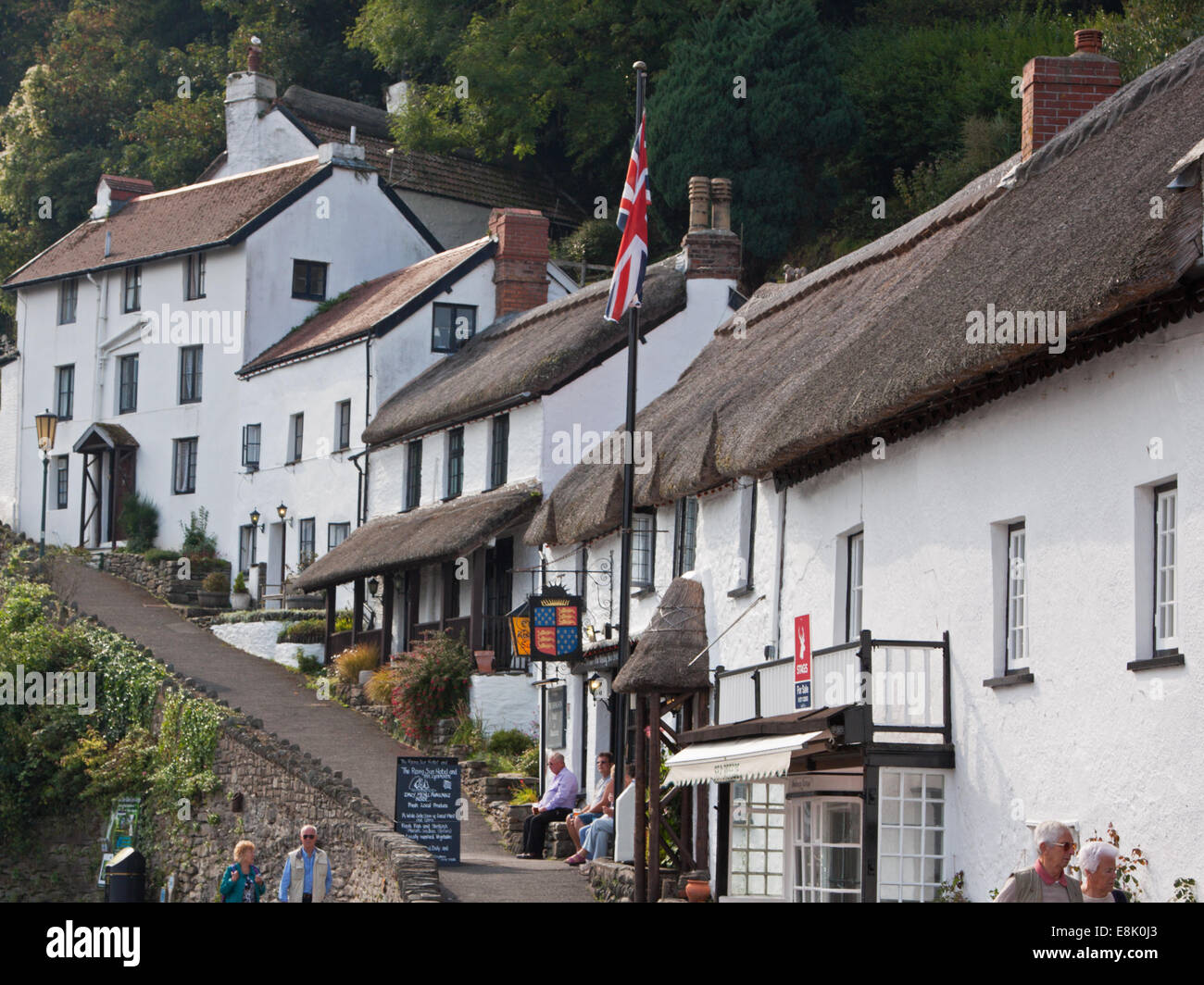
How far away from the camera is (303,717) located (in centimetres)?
3241

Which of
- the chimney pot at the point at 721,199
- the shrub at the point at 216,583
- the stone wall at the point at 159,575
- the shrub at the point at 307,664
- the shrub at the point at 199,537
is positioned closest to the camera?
the chimney pot at the point at 721,199

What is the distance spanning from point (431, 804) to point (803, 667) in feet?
23.8

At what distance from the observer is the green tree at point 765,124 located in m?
42.3

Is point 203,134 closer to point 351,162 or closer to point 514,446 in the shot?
point 351,162

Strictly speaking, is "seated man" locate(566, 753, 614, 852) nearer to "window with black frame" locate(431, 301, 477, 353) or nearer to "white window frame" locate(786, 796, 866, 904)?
"white window frame" locate(786, 796, 866, 904)

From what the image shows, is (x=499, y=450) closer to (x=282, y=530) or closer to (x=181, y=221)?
(x=282, y=530)

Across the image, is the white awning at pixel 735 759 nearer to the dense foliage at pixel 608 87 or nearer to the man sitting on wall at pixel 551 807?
the man sitting on wall at pixel 551 807

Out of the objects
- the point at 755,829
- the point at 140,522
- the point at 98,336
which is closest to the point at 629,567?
the point at 755,829

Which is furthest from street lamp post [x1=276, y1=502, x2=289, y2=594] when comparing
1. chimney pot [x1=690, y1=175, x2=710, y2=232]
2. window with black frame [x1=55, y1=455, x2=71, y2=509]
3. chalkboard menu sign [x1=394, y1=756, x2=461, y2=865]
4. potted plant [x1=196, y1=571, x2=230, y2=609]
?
chalkboard menu sign [x1=394, y1=756, x2=461, y2=865]

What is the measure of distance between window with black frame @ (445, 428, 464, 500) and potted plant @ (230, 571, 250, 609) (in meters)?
9.11

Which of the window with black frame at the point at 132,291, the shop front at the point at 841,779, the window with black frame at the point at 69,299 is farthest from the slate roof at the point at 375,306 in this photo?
the shop front at the point at 841,779

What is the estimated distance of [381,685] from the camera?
32438 mm

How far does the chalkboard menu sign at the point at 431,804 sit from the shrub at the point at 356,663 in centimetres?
1212
